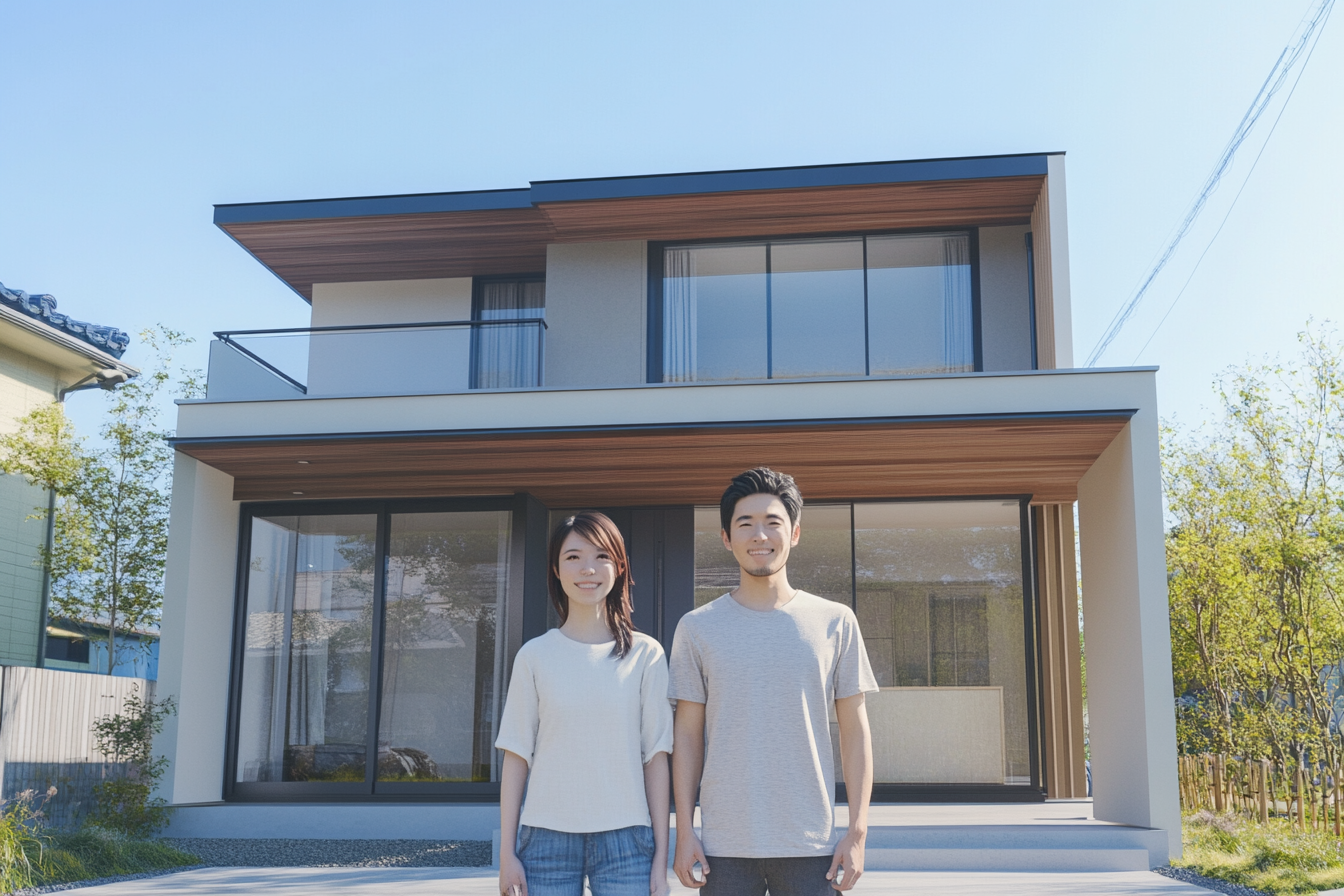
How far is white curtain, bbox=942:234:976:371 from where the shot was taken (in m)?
9.48

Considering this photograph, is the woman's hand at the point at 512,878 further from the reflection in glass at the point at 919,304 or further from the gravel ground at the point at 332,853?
the reflection in glass at the point at 919,304

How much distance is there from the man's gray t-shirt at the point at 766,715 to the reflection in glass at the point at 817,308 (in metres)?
7.09

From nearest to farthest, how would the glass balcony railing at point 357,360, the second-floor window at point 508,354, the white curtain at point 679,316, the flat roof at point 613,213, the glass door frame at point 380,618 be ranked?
the glass balcony railing at point 357,360 → the glass door frame at point 380,618 → the flat roof at point 613,213 → the second-floor window at point 508,354 → the white curtain at point 679,316

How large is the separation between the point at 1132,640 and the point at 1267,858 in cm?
139

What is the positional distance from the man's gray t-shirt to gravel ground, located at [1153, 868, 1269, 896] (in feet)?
14.1

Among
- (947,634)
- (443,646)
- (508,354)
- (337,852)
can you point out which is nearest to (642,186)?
(508,354)

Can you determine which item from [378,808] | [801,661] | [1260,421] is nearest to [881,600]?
[1260,421]

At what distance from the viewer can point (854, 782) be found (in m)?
2.35

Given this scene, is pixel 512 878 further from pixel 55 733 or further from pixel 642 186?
pixel 642 186

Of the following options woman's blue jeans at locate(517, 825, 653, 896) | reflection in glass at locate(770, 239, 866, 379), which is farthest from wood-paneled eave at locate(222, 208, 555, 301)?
woman's blue jeans at locate(517, 825, 653, 896)

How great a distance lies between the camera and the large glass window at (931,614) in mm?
9164

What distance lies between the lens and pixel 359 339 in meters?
9.00

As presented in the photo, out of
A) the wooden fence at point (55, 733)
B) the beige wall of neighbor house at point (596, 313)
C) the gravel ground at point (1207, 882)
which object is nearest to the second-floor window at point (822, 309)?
the beige wall of neighbor house at point (596, 313)

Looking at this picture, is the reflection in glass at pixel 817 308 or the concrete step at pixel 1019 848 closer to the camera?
the concrete step at pixel 1019 848
